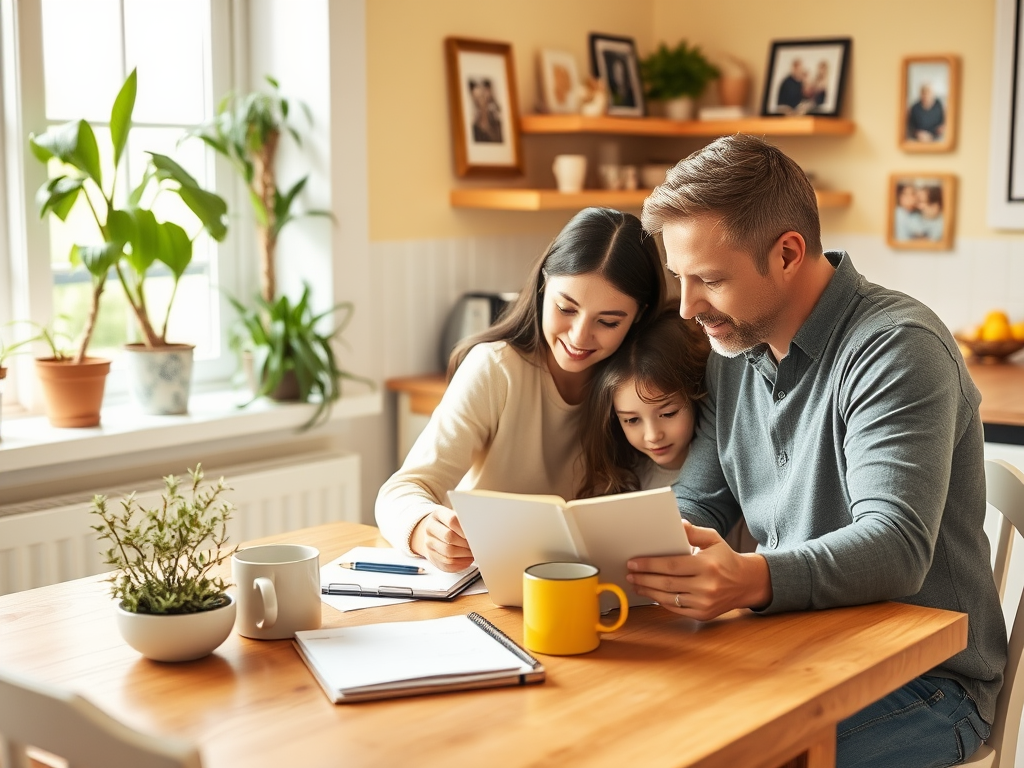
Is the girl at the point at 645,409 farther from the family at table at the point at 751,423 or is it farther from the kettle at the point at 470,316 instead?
the kettle at the point at 470,316

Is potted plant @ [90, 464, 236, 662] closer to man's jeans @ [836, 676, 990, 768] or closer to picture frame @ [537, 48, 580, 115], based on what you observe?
man's jeans @ [836, 676, 990, 768]

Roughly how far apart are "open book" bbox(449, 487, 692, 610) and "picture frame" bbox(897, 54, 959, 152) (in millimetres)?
2559

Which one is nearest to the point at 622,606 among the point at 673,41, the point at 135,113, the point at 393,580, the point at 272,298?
the point at 393,580

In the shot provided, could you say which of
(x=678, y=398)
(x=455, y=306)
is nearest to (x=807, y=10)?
(x=455, y=306)

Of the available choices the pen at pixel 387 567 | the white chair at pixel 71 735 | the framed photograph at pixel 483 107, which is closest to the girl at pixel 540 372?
the pen at pixel 387 567

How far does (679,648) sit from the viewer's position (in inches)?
52.9

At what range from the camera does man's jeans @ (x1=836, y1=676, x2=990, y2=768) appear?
152 centimetres

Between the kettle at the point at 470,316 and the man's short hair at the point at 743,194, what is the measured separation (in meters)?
1.58

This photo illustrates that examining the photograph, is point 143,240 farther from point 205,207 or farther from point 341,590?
point 341,590

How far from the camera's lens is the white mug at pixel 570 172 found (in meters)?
3.51

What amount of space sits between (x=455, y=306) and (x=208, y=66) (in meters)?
0.94

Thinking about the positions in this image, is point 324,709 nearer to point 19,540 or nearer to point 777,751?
point 777,751

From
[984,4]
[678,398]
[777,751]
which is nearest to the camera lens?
[777,751]

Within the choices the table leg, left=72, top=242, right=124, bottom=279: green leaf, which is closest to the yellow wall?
left=72, top=242, right=124, bottom=279: green leaf
